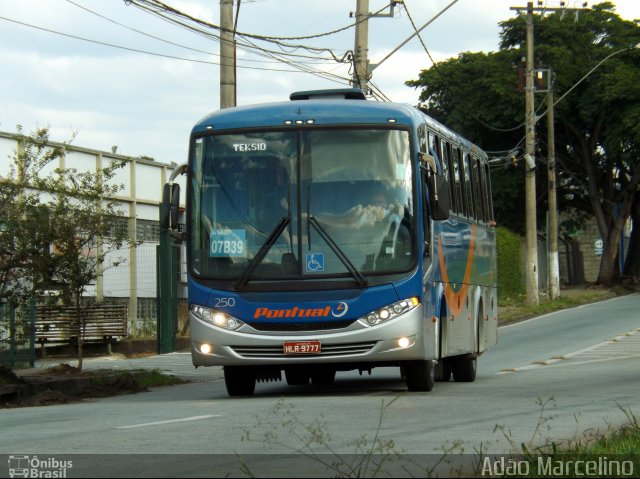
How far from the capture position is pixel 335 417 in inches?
490

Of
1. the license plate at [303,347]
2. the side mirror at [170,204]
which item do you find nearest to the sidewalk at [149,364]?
the side mirror at [170,204]

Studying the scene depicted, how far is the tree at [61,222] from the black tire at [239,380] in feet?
12.5

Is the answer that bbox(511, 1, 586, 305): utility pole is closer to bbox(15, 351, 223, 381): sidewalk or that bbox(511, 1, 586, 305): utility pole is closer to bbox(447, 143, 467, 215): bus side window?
bbox(15, 351, 223, 381): sidewalk

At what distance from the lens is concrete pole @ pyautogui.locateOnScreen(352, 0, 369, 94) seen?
30594mm

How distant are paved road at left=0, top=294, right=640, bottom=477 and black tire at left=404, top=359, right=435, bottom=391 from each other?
0.17 metres

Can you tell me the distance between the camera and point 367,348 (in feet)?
51.4

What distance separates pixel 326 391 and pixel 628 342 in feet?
45.3

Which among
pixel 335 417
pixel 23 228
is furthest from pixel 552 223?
pixel 335 417

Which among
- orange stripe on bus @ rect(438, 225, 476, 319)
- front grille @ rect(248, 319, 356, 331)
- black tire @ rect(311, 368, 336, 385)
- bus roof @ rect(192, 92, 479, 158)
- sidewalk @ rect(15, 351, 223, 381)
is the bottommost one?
sidewalk @ rect(15, 351, 223, 381)

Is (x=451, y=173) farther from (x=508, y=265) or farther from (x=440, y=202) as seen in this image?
(x=508, y=265)

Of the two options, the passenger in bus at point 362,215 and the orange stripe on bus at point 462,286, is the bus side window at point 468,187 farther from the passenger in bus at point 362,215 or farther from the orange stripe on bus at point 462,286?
the passenger in bus at point 362,215

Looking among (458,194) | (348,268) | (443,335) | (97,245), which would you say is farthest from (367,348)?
(97,245)

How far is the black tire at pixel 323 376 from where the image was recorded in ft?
61.5

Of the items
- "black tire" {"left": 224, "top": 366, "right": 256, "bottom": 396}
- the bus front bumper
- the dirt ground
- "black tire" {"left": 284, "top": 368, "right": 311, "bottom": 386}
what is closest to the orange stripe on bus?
the bus front bumper
